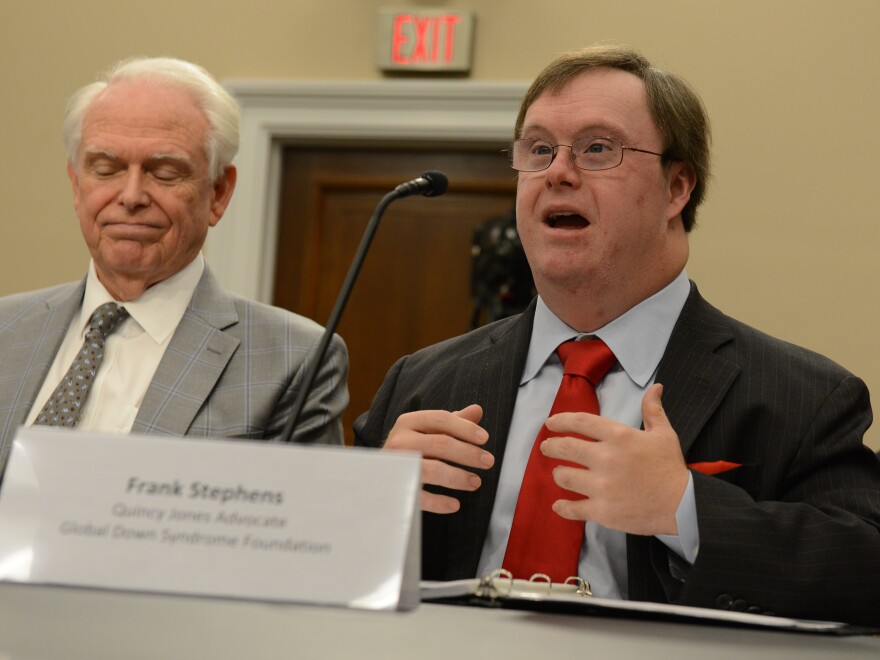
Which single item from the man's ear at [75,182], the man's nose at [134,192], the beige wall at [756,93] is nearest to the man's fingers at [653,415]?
the man's nose at [134,192]

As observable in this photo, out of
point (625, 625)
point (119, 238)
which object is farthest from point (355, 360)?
point (625, 625)

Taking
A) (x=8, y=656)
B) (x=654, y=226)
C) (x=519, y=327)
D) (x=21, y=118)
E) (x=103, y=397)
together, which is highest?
(x=21, y=118)

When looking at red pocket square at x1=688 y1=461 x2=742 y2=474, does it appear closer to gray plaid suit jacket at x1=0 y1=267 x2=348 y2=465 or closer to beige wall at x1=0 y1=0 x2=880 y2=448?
gray plaid suit jacket at x1=0 y1=267 x2=348 y2=465

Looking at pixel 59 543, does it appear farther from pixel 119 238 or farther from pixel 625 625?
pixel 119 238

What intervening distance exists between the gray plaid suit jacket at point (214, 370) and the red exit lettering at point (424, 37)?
2.08 m

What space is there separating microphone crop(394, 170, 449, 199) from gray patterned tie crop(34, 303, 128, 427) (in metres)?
0.82

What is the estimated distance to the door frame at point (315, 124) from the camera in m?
4.08

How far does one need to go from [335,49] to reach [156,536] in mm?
3564

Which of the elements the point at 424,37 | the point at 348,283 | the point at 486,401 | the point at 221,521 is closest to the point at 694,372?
the point at 486,401

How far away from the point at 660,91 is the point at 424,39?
2.32 m

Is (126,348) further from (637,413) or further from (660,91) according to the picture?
(660,91)

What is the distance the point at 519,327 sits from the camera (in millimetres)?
1951

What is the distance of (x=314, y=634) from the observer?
2.58ft

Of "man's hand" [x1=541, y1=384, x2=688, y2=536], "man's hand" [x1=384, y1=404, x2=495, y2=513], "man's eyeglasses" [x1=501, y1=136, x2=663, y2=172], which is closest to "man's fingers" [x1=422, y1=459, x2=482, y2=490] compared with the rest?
Result: "man's hand" [x1=384, y1=404, x2=495, y2=513]
